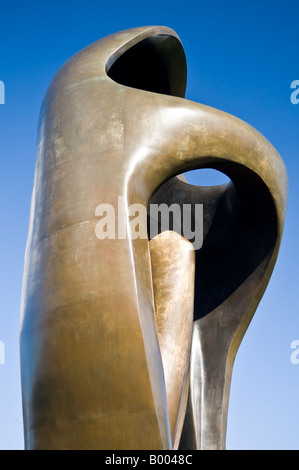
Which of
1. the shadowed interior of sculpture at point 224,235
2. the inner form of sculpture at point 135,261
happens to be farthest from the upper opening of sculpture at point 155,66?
the shadowed interior of sculpture at point 224,235

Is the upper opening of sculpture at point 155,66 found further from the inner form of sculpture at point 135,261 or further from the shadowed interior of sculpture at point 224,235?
the shadowed interior of sculpture at point 224,235

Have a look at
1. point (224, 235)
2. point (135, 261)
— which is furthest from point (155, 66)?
point (135, 261)

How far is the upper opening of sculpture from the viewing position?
13.7 m

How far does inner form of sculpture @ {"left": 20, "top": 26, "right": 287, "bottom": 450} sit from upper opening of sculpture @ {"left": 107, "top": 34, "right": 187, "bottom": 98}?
0.04 m

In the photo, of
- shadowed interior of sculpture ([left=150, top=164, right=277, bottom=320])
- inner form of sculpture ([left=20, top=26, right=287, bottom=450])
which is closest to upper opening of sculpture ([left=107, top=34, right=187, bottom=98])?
inner form of sculpture ([left=20, top=26, right=287, bottom=450])

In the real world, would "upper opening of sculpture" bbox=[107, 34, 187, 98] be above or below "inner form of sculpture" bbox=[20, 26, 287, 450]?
above

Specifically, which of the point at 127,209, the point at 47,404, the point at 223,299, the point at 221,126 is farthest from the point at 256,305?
the point at 47,404

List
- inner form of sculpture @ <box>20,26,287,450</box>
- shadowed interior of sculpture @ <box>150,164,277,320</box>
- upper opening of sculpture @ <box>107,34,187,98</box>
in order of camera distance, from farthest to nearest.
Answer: shadowed interior of sculpture @ <box>150,164,277,320</box> → upper opening of sculpture @ <box>107,34,187,98</box> → inner form of sculpture @ <box>20,26,287,450</box>

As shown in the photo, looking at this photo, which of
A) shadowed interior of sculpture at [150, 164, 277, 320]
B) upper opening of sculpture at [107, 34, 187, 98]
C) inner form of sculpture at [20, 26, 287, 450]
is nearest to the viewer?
inner form of sculpture at [20, 26, 287, 450]

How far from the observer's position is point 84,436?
27.4 feet

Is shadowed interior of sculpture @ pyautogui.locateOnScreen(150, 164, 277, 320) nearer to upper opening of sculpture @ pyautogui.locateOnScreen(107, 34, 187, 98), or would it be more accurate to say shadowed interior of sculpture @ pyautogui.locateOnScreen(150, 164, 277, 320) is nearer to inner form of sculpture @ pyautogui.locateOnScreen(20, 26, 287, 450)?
inner form of sculpture @ pyautogui.locateOnScreen(20, 26, 287, 450)

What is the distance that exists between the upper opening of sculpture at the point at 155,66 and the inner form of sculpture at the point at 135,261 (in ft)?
0.12

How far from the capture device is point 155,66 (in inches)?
577

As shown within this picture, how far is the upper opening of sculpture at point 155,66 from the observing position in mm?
13664
